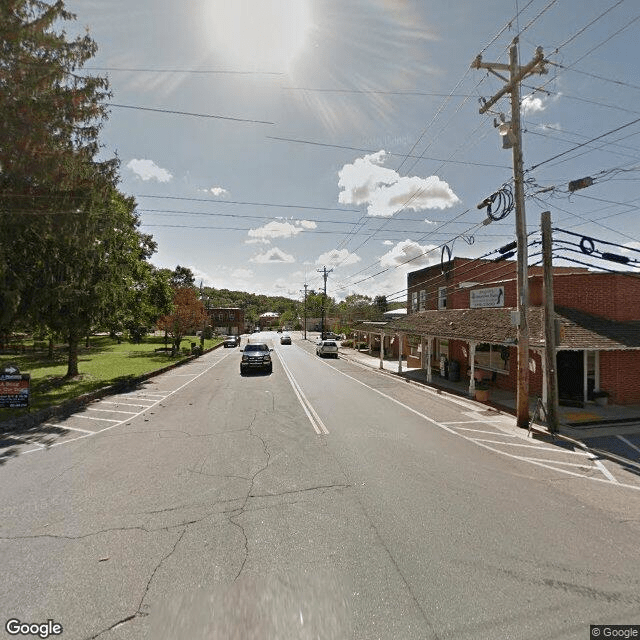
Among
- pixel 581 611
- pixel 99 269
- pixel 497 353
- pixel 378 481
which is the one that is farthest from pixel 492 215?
pixel 99 269

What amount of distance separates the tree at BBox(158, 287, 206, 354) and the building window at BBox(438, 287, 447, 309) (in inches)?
938

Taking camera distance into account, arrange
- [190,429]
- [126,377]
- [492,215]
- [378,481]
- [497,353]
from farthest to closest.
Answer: [126,377], [497,353], [492,215], [190,429], [378,481]

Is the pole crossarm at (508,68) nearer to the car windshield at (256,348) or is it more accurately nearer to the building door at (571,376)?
the building door at (571,376)

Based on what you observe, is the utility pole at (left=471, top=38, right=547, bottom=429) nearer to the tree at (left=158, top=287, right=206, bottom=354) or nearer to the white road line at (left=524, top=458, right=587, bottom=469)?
the white road line at (left=524, top=458, right=587, bottom=469)

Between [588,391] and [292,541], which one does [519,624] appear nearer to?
[292,541]

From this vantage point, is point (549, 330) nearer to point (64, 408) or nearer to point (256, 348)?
point (64, 408)

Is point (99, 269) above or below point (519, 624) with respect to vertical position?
above

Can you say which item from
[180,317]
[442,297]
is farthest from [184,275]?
[442,297]

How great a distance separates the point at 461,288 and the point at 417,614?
19.2 metres

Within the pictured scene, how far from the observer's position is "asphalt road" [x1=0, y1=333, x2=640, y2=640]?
344 cm

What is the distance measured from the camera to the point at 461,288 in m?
20.5

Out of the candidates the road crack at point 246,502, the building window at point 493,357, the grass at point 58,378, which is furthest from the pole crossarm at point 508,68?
the grass at point 58,378

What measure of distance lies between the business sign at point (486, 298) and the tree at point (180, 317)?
2628cm

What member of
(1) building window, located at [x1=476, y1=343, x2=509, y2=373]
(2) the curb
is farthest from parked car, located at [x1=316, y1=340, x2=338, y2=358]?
(2) the curb
